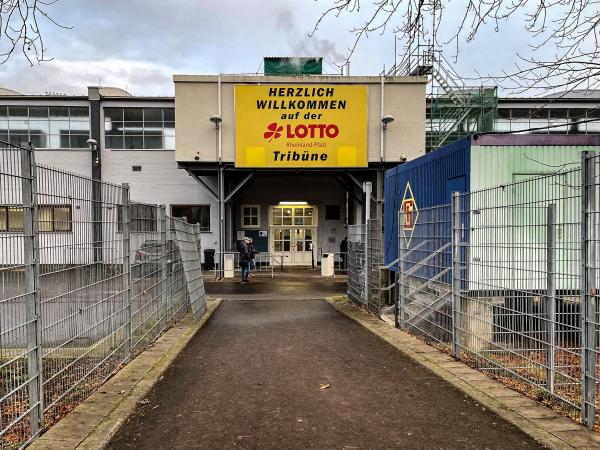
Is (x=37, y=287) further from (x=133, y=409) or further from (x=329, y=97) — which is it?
(x=329, y=97)

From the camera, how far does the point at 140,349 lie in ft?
24.3

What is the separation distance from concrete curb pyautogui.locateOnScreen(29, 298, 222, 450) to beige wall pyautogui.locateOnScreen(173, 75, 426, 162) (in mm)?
15190

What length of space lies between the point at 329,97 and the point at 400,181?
365 inches

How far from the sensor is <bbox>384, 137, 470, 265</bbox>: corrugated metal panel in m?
9.70

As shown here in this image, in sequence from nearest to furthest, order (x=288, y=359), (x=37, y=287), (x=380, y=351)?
(x=37, y=287) → (x=288, y=359) → (x=380, y=351)

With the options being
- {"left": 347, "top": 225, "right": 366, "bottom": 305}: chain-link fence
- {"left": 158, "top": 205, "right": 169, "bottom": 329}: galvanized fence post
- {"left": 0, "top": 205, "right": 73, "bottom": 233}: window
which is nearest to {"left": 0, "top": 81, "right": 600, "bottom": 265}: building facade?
{"left": 347, "top": 225, "right": 366, "bottom": 305}: chain-link fence

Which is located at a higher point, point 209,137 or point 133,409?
point 209,137

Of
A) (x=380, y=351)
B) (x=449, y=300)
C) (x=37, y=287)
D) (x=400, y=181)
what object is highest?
(x=400, y=181)

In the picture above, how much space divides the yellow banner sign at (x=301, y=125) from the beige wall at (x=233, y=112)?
399 millimetres

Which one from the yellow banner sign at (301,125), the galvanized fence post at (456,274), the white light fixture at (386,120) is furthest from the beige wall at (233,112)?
the galvanized fence post at (456,274)

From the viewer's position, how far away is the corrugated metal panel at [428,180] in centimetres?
970

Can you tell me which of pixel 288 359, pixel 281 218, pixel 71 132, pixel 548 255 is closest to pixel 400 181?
pixel 288 359

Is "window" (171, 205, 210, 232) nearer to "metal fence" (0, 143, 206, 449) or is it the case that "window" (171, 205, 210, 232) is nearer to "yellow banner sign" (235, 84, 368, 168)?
"yellow banner sign" (235, 84, 368, 168)

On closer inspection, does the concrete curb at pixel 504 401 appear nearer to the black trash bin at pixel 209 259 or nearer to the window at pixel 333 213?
the black trash bin at pixel 209 259
